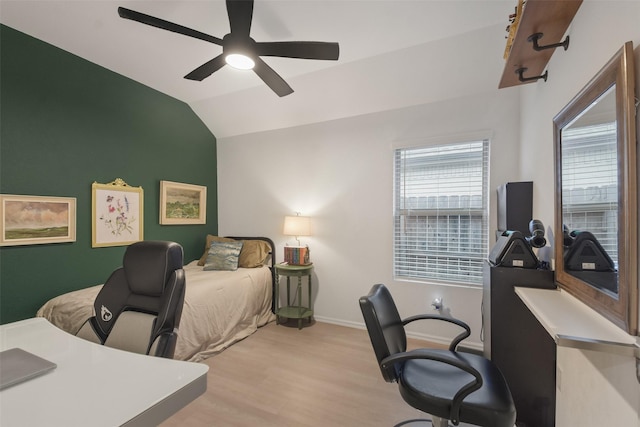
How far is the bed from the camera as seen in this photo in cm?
234

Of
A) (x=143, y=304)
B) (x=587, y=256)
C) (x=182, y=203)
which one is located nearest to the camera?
(x=587, y=256)

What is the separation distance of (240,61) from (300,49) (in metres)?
0.45

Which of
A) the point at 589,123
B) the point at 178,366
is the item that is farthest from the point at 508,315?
the point at 178,366

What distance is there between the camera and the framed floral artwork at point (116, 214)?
112 inches

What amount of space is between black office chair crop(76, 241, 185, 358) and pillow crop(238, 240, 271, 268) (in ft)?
6.54

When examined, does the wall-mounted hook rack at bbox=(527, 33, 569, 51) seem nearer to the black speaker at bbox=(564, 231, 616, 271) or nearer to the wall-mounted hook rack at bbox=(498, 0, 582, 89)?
the wall-mounted hook rack at bbox=(498, 0, 582, 89)

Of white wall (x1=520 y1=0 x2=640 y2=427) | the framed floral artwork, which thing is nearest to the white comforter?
the framed floral artwork

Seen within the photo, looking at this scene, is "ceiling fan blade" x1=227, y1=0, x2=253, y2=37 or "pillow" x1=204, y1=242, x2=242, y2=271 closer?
"ceiling fan blade" x1=227, y1=0, x2=253, y2=37

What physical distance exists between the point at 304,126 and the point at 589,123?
2.99m

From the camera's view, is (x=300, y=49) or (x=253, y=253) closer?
(x=300, y=49)

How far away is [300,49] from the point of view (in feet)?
6.01

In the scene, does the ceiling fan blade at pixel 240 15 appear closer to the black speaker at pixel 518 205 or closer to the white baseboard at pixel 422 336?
the black speaker at pixel 518 205

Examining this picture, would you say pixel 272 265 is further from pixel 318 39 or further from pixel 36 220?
pixel 318 39

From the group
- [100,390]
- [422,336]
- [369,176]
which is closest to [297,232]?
[369,176]
